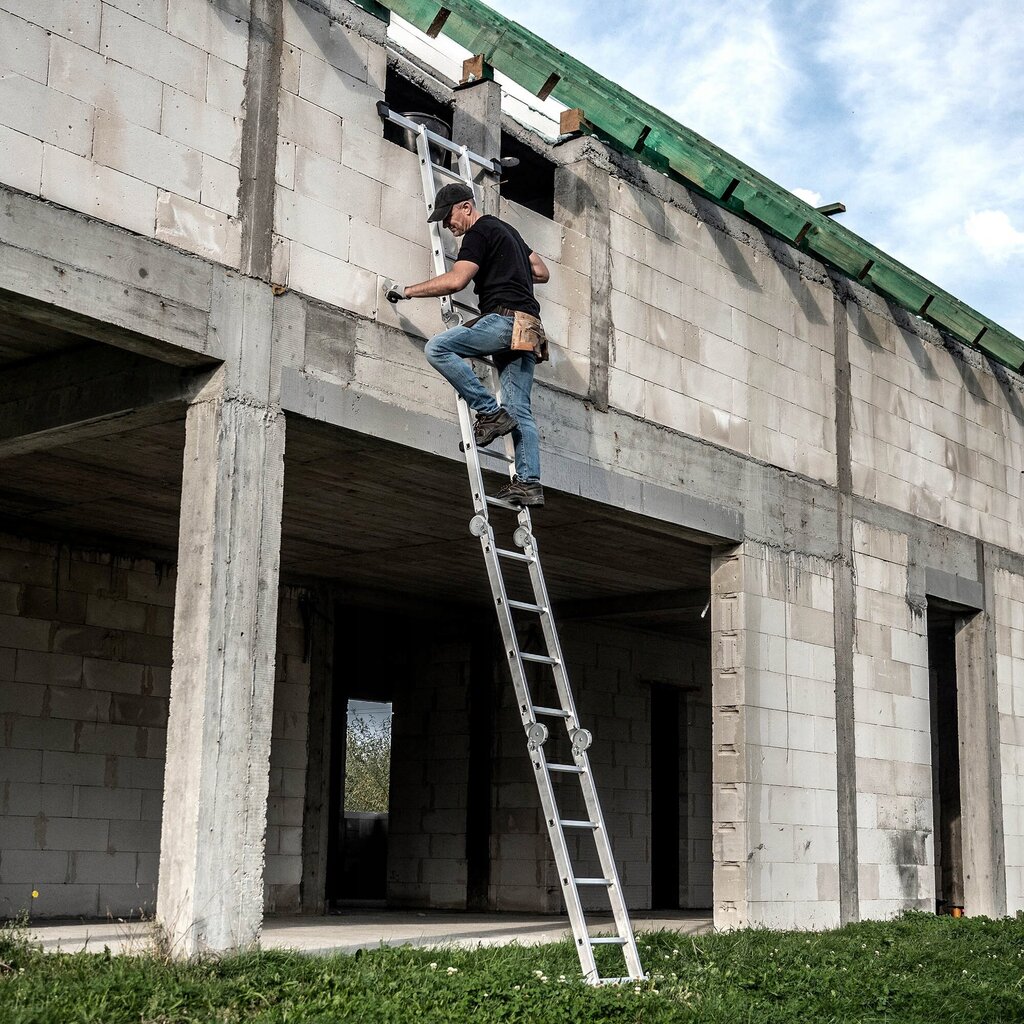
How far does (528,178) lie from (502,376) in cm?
369

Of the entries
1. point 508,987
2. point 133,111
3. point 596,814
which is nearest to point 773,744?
point 596,814

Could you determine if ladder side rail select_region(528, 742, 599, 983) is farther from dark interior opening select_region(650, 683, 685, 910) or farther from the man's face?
dark interior opening select_region(650, 683, 685, 910)

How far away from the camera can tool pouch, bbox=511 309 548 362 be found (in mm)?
7691

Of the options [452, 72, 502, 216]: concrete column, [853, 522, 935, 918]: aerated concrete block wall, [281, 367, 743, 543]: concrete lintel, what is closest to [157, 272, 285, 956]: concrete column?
[281, 367, 743, 543]: concrete lintel

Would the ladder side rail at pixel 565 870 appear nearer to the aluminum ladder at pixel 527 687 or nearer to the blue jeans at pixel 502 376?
the aluminum ladder at pixel 527 687

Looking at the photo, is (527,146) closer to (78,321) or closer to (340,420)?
(340,420)

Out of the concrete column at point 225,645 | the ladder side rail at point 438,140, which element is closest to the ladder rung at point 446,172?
the ladder side rail at point 438,140

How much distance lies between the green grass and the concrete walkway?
605mm

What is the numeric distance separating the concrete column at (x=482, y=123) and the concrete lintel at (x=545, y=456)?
1.61 m

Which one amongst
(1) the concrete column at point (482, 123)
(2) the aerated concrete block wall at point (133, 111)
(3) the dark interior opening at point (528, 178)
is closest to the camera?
(2) the aerated concrete block wall at point (133, 111)

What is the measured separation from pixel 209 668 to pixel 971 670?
8.79 m

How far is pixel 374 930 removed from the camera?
10594 mm

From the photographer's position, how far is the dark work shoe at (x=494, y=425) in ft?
24.8

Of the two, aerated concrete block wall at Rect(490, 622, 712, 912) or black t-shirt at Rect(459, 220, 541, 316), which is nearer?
black t-shirt at Rect(459, 220, 541, 316)
